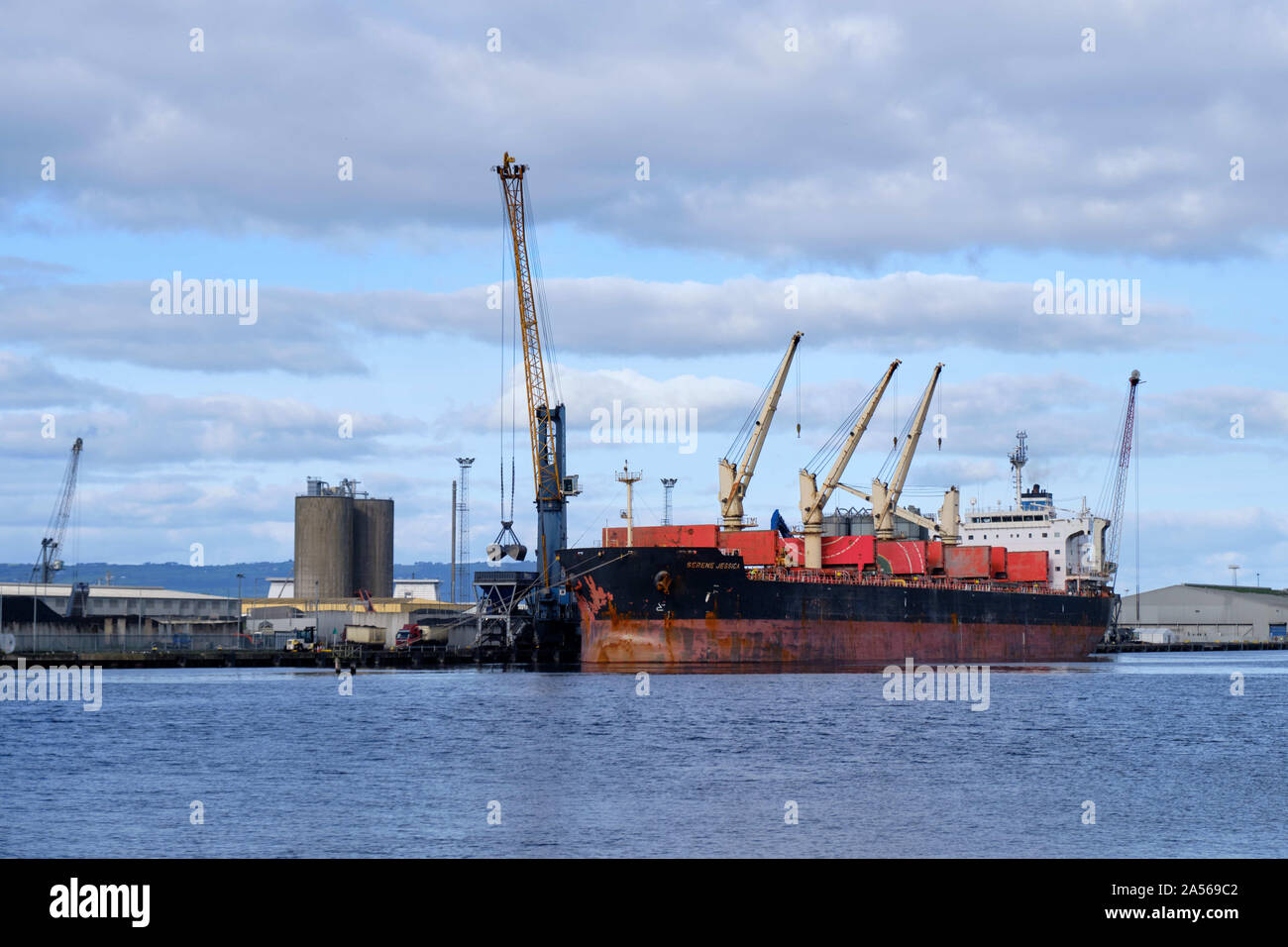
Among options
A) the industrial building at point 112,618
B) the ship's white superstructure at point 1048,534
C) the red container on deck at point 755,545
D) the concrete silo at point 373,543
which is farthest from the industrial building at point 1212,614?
the industrial building at point 112,618

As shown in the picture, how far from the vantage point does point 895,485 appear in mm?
102500

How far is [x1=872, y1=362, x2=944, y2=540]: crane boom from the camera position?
100m

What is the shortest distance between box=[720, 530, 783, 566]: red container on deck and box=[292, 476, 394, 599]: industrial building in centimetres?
8114

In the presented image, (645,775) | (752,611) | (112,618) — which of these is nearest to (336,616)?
(112,618)

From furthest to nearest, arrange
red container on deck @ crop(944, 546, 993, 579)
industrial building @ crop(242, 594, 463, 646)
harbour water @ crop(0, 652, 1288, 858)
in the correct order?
industrial building @ crop(242, 594, 463, 646)
red container on deck @ crop(944, 546, 993, 579)
harbour water @ crop(0, 652, 1288, 858)

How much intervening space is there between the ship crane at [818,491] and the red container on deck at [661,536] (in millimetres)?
7922

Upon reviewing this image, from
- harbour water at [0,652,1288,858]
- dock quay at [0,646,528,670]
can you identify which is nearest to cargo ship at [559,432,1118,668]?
harbour water at [0,652,1288,858]

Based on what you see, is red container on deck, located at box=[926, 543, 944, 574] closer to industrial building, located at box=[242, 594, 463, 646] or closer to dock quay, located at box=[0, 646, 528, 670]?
dock quay, located at box=[0, 646, 528, 670]

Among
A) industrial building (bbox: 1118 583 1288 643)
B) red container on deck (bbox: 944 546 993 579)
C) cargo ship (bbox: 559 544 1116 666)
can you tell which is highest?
red container on deck (bbox: 944 546 993 579)

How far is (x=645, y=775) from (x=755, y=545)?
48.5 meters

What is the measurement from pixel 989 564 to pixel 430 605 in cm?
6048

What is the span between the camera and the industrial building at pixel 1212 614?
18762cm

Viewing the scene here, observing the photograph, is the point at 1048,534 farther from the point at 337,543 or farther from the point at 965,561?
the point at 337,543
